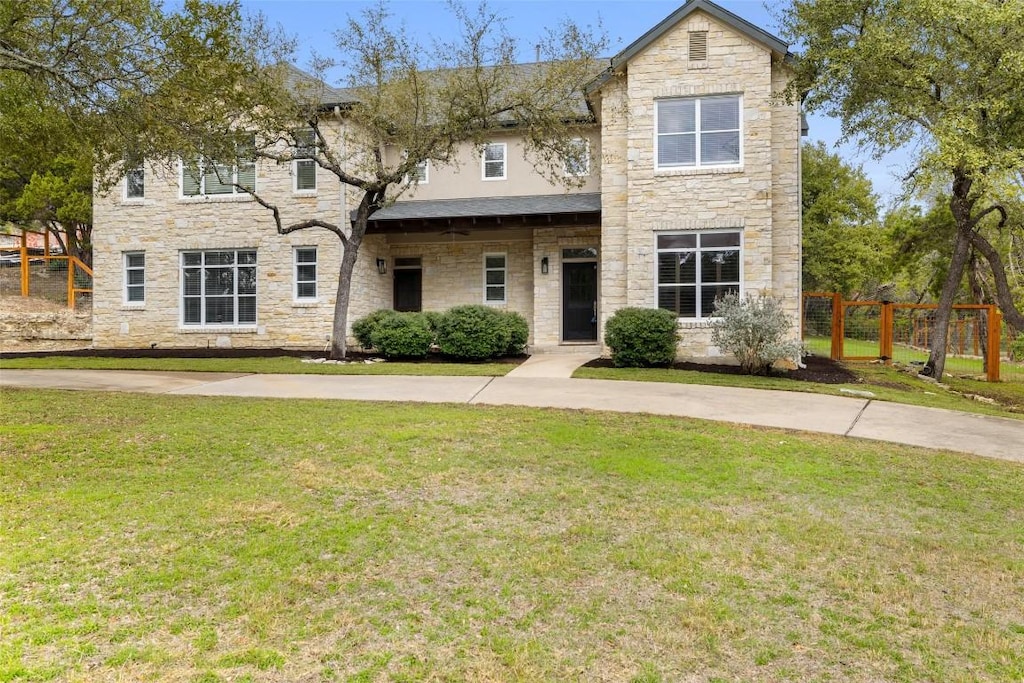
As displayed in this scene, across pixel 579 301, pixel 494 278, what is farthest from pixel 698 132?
pixel 494 278

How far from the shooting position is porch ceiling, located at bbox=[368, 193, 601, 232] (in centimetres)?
1600

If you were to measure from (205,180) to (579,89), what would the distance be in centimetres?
1072

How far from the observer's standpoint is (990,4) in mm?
10438

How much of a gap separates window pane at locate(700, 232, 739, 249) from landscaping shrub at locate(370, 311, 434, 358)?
6.55m

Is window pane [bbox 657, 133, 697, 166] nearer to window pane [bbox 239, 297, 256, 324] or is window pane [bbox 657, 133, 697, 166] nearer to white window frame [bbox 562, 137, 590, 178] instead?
white window frame [bbox 562, 137, 590, 178]

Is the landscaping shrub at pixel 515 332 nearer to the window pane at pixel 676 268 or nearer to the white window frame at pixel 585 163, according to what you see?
the window pane at pixel 676 268

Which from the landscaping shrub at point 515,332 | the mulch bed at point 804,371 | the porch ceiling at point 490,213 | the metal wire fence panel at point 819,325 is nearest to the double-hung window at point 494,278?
the porch ceiling at point 490,213

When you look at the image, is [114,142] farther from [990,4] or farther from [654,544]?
[990,4]

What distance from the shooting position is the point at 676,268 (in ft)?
47.3

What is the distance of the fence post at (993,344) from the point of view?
14.7m

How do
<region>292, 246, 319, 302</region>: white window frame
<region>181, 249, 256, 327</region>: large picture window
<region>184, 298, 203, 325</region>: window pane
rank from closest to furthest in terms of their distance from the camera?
1. <region>292, 246, 319, 302</region>: white window frame
2. <region>181, 249, 256, 327</region>: large picture window
3. <region>184, 298, 203, 325</region>: window pane

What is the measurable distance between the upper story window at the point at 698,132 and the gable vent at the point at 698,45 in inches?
35.3

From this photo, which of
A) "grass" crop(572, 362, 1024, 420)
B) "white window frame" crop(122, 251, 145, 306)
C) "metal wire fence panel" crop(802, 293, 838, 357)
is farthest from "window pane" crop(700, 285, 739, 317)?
"white window frame" crop(122, 251, 145, 306)

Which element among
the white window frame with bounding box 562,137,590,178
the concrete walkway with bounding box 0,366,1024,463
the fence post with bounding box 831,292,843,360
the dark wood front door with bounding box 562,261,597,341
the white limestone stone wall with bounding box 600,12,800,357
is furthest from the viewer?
the dark wood front door with bounding box 562,261,597,341
